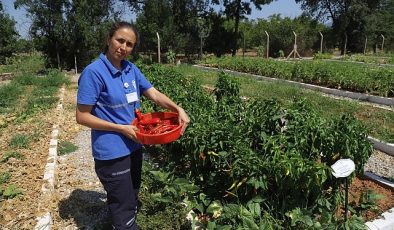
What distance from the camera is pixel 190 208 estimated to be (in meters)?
3.08

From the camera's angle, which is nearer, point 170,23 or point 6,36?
point 170,23

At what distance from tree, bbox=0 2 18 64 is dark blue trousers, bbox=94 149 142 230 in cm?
2260

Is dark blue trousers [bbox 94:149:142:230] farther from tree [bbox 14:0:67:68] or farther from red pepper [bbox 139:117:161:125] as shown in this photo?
tree [bbox 14:0:67:68]

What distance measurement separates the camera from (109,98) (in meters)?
2.45

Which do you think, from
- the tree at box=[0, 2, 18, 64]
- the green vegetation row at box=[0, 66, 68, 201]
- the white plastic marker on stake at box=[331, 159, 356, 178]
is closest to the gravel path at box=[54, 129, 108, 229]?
the green vegetation row at box=[0, 66, 68, 201]

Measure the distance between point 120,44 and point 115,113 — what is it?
0.47 m

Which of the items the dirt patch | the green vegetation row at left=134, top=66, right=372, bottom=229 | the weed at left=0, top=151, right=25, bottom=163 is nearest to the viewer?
the green vegetation row at left=134, top=66, right=372, bottom=229

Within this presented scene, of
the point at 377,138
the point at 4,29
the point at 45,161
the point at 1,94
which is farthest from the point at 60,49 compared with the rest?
the point at 377,138

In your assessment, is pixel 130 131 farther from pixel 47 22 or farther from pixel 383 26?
pixel 383 26

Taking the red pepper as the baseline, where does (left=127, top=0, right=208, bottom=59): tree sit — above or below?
above

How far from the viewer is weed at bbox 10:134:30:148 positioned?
18.5 feet

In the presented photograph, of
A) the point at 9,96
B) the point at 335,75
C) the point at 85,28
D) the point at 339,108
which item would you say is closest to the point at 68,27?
the point at 85,28

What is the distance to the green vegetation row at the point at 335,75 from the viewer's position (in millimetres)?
9085

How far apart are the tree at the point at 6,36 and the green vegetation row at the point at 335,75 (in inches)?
618
